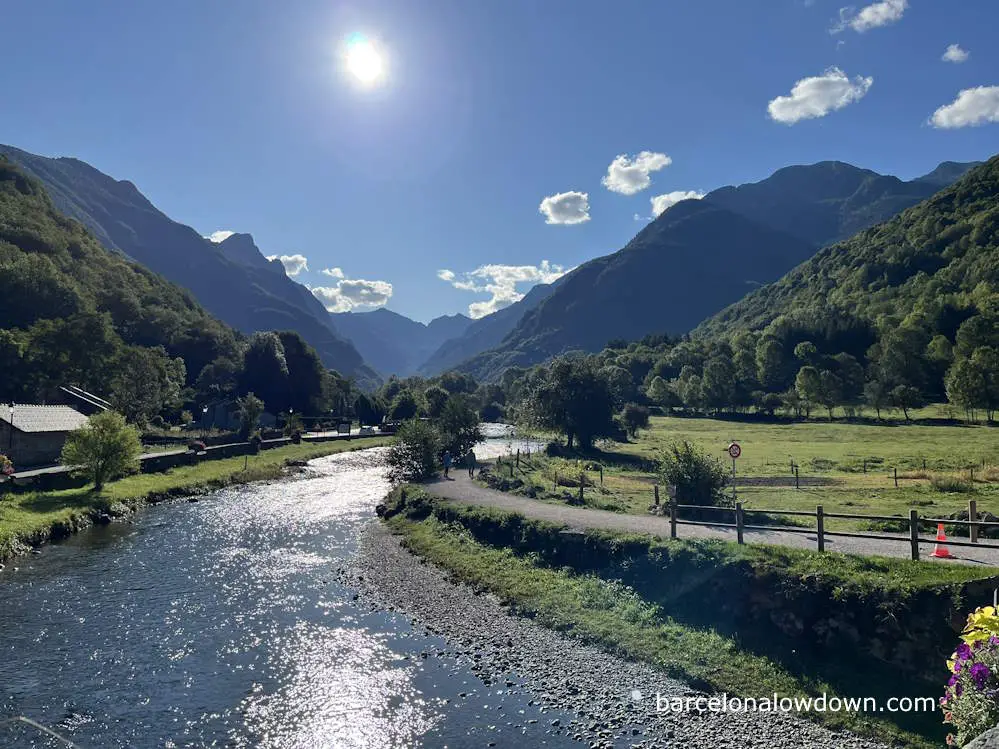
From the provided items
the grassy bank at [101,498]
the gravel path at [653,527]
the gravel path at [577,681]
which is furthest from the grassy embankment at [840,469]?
the grassy bank at [101,498]

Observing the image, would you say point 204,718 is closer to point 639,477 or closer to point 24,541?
point 24,541

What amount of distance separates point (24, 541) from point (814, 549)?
127ft

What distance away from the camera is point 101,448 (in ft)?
139

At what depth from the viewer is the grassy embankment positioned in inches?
1401

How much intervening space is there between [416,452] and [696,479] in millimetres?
27655

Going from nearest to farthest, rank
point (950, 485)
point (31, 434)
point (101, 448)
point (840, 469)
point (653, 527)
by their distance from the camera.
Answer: point (653, 527) < point (950, 485) < point (101, 448) < point (31, 434) < point (840, 469)

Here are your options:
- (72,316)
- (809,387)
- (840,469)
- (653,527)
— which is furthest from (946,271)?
(72,316)

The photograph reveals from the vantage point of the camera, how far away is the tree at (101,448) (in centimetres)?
4216

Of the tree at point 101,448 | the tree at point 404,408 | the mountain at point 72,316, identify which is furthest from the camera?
the tree at point 404,408

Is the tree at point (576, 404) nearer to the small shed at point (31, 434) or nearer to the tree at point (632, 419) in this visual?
the tree at point (632, 419)

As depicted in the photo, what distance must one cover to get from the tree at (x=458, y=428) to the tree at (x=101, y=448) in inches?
1128

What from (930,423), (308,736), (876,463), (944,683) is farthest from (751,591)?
(930,423)

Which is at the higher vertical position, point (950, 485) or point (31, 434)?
point (31, 434)

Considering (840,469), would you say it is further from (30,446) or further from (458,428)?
(30,446)
